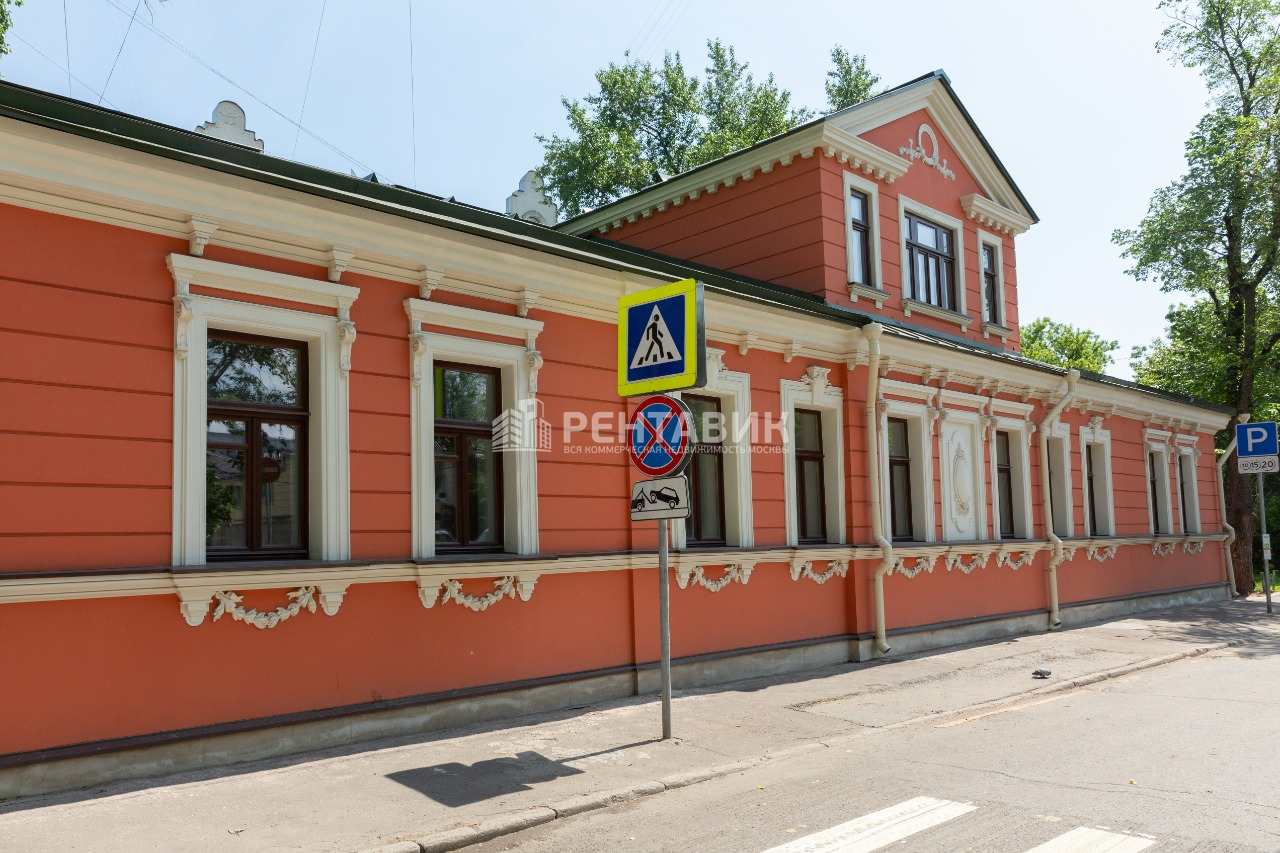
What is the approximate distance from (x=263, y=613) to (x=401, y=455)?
1739mm

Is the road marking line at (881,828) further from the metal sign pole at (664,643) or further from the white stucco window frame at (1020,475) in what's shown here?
the white stucco window frame at (1020,475)

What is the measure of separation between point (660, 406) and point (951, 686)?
531cm

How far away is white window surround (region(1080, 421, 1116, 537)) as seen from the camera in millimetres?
18828

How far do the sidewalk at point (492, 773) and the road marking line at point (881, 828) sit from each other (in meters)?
1.43

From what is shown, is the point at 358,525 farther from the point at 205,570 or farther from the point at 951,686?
the point at 951,686

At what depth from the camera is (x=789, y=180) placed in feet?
49.4

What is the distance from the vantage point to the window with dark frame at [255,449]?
24.6ft

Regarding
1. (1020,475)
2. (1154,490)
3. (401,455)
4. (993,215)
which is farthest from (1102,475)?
(401,455)

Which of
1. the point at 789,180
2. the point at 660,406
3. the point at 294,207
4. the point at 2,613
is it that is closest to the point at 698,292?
the point at 660,406

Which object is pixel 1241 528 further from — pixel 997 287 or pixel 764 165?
pixel 764 165

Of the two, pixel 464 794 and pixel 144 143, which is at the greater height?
pixel 144 143

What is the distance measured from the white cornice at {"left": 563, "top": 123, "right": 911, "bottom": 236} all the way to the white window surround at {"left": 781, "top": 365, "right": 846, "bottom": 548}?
3811mm

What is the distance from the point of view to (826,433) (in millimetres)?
13094

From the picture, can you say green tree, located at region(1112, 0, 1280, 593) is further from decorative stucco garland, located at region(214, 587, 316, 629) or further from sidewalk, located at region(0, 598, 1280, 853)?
decorative stucco garland, located at region(214, 587, 316, 629)
